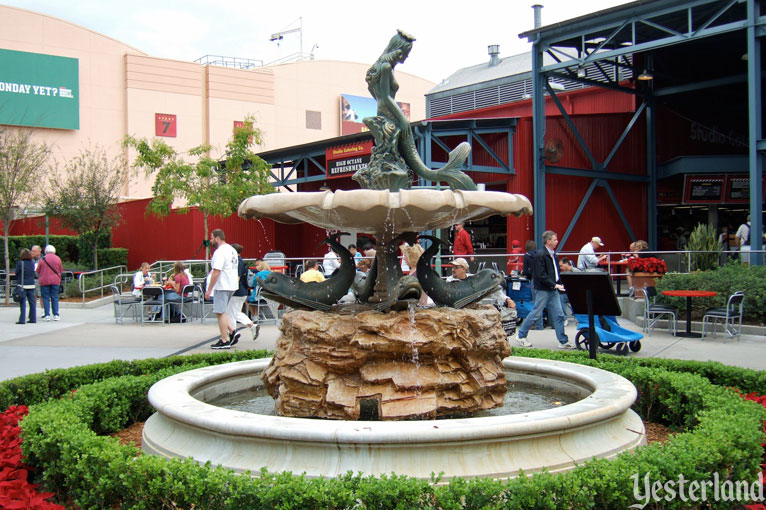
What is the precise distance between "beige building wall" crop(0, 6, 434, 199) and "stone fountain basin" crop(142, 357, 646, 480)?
30.5m

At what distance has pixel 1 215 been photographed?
2111 centimetres

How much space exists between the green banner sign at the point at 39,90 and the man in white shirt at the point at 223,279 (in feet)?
88.7

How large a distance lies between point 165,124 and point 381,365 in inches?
1381

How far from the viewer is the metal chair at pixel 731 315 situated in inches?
427

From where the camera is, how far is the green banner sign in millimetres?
32188

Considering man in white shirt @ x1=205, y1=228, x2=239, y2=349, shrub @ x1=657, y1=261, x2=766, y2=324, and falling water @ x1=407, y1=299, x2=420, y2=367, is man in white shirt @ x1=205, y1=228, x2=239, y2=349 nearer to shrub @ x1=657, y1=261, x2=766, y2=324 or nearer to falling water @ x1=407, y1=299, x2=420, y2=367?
falling water @ x1=407, y1=299, x2=420, y2=367

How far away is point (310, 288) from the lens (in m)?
5.84

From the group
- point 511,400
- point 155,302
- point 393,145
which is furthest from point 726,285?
point 155,302

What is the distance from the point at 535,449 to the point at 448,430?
621mm

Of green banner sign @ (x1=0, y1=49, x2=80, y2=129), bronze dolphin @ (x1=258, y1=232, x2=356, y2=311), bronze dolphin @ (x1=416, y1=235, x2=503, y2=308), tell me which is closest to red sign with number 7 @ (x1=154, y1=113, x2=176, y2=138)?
green banner sign @ (x1=0, y1=49, x2=80, y2=129)

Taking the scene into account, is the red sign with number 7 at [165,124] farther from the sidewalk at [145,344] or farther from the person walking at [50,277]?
the sidewalk at [145,344]

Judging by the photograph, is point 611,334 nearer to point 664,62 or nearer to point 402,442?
point 402,442

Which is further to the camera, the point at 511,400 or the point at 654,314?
A: the point at 654,314

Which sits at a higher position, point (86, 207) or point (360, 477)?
point (86, 207)
